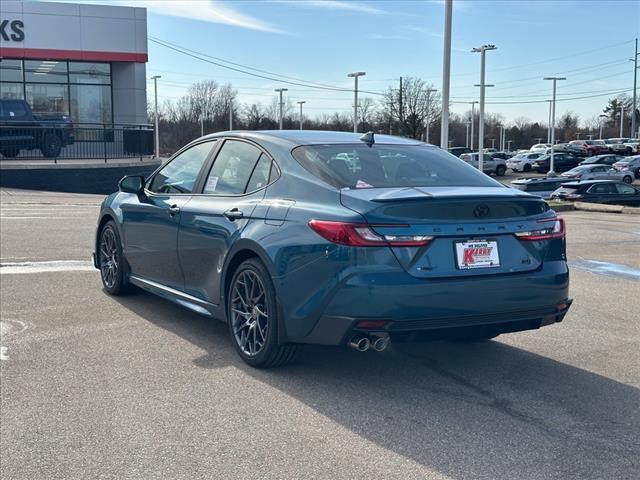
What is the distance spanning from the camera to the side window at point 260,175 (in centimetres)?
555

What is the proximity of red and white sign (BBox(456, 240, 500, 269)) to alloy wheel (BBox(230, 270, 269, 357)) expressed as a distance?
1.28 metres

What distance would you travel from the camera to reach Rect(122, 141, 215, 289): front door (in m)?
6.31

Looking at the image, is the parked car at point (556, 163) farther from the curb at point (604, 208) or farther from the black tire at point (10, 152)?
the black tire at point (10, 152)

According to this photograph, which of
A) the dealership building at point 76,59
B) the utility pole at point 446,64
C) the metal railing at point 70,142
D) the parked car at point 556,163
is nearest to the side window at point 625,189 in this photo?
the utility pole at point 446,64

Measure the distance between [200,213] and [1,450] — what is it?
234 cm

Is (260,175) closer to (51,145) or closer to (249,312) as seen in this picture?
(249,312)

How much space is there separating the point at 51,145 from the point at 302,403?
81.8 feet

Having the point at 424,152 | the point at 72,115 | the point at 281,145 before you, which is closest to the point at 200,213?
the point at 281,145

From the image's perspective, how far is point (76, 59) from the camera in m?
36.1

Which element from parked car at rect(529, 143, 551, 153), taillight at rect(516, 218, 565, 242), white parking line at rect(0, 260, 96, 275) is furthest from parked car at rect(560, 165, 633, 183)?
taillight at rect(516, 218, 565, 242)

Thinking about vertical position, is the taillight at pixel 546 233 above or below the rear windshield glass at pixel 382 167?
below

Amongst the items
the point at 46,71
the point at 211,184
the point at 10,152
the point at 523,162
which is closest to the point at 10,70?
the point at 46,71

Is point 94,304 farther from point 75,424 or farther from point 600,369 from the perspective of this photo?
point 600,369

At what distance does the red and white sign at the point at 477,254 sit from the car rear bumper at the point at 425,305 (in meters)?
0.09
